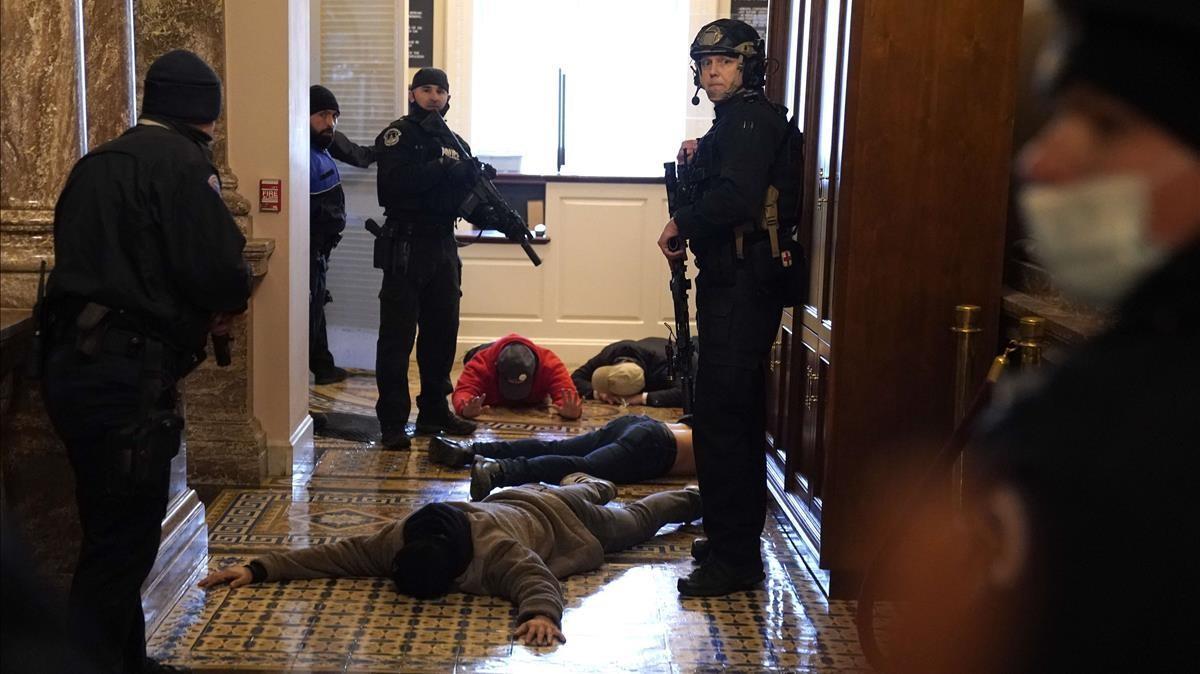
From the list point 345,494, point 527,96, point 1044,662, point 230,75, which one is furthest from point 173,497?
point 527,96

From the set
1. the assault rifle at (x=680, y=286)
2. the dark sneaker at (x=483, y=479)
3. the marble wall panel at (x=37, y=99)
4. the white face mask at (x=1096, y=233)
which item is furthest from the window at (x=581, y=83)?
the white face mask at (x=1096, y=233)

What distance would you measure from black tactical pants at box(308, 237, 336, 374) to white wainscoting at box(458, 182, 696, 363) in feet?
3.19

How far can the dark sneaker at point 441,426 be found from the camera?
582cm

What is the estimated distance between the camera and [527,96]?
846 centimetres

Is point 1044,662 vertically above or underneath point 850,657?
above

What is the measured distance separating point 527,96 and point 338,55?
1.66 metres

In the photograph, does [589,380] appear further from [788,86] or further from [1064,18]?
[1064,18]

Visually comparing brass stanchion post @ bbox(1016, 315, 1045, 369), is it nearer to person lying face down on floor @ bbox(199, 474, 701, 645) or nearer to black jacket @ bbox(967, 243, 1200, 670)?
person lying face down on floor @ bbox(199, 474, 701, 645)

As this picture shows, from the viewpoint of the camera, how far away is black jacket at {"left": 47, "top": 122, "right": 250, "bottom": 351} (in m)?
2.67

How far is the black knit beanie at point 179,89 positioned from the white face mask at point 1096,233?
7.32 feet

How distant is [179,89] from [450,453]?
2597 millimetres

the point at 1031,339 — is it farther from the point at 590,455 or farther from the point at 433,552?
the point at 590,455

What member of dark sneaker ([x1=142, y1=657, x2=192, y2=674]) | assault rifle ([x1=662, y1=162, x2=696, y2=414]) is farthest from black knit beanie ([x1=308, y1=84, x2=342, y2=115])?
dark sneaker ([x1=142, y1=657, x2=192, y2=674])

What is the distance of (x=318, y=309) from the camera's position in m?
6.93
